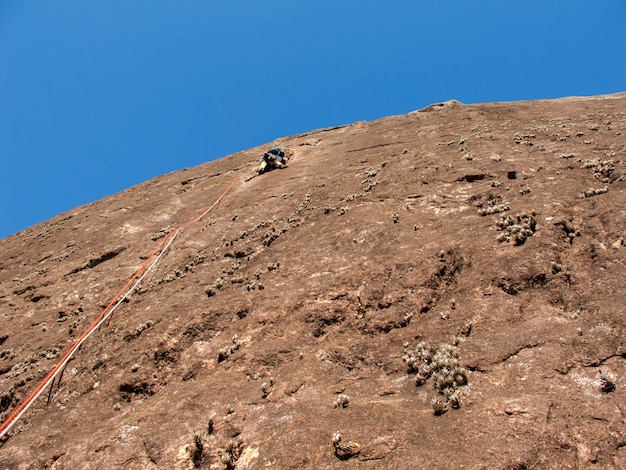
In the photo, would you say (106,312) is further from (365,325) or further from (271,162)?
(271,162)

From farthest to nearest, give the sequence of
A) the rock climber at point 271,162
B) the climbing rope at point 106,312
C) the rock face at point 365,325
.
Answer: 1. the rock climber at point 271,162
2. the climbing rope at point 106,312
3. the rock face at point 365,325

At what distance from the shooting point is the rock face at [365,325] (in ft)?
21.1

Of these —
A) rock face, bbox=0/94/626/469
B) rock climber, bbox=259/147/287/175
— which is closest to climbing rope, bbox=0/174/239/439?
rock face, bbox=0/94/626/469

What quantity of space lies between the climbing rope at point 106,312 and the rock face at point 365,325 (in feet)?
0.68

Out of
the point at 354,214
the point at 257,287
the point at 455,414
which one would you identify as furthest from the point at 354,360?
the point at 354,214

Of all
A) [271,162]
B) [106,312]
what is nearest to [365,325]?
[106,312]

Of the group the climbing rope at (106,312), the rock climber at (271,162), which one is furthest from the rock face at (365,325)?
the rock climber at (271,162)

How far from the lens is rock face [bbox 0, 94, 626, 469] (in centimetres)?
642

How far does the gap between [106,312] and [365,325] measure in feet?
27.7

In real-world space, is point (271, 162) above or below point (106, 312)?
above

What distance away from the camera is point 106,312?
43.9 feet

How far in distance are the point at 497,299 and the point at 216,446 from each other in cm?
604

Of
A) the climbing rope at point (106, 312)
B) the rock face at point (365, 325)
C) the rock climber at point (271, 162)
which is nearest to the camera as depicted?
the rock face at point (365, 325)

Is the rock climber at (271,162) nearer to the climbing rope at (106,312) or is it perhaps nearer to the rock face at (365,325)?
the climbing rope at (106,312)
